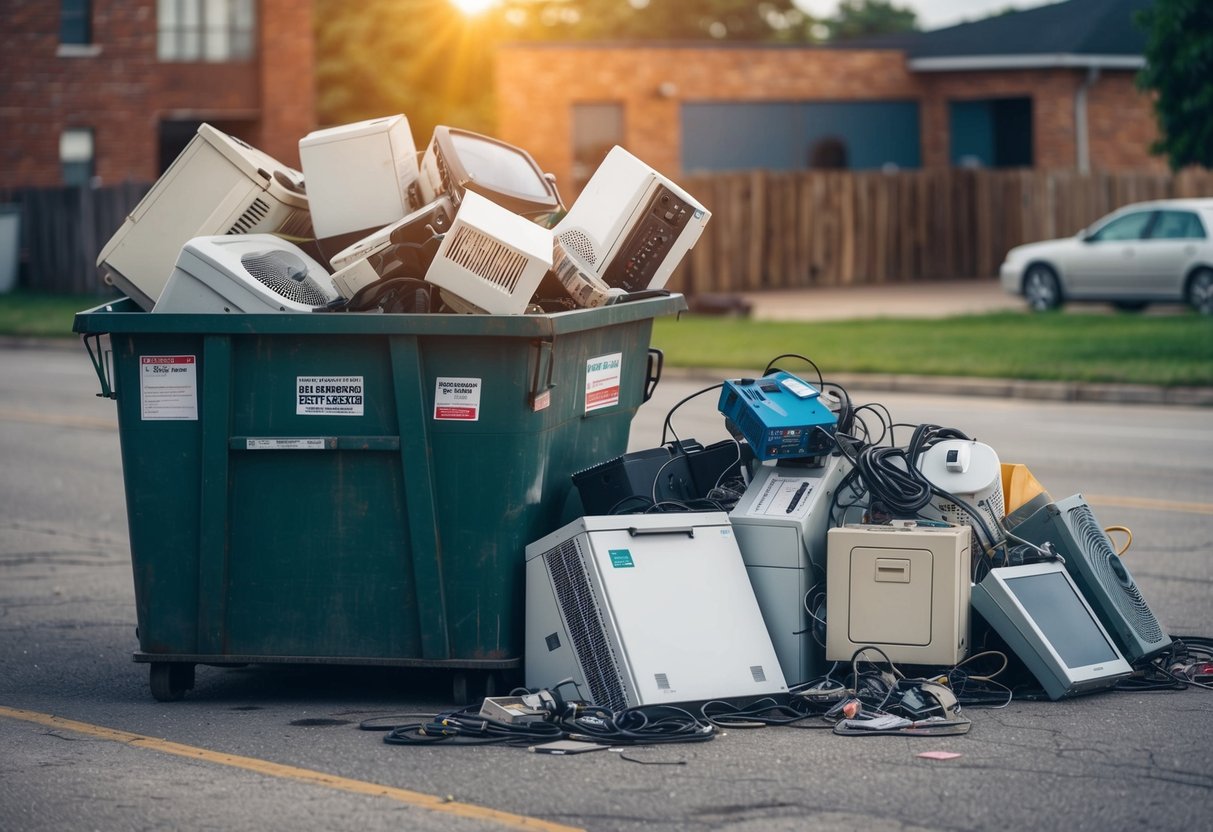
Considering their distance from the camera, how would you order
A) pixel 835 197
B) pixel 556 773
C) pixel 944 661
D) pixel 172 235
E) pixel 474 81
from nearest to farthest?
pixel 556 773
pixel 944 661
pixel 172 235
pixel 835 197
pixel 474 81

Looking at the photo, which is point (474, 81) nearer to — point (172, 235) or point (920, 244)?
point (920, 244)

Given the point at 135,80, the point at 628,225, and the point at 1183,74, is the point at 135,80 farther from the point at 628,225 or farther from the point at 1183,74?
the point at 628,225

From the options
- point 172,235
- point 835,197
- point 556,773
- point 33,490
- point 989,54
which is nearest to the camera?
point 556,773

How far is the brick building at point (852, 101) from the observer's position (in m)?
35.2

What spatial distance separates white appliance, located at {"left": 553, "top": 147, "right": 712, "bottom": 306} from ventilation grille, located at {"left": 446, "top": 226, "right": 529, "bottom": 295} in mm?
1082

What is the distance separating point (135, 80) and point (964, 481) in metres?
34.5

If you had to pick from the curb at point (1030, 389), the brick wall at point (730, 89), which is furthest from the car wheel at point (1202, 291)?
the brick wall at point (730, 89)

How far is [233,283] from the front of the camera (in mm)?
5957

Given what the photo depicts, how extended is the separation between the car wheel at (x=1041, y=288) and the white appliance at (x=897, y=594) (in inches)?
779

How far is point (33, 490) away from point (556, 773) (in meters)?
7.68

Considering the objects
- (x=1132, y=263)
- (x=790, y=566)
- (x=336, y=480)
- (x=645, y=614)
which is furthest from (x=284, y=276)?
(x=1132, y=263)

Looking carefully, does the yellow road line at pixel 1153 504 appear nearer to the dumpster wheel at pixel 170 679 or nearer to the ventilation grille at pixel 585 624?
the ventilation grille at pixel 585 624

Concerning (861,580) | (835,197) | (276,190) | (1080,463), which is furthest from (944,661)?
(835,197)

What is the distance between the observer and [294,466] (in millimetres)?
5898
